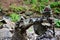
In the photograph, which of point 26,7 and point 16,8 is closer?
point 16,8

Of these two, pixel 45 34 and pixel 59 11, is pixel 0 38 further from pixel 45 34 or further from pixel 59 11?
pixel 59 11

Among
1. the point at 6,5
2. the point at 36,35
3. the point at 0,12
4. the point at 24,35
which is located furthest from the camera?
the point at 6,5

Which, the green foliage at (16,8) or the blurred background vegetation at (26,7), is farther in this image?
the green foliage at (16,8)

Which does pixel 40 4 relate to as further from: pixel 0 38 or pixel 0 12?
pixel 0 38

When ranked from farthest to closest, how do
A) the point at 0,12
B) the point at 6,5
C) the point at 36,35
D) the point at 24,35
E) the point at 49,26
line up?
the point at 6,5 < the point at 0,12 < the point at 36,35 < the point at 49,26 < the point at 24,35

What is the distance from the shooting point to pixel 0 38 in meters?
2.89

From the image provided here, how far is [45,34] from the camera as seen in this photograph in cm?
259

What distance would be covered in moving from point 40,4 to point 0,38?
10021 millimetres

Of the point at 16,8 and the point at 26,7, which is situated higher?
the point at 16,8

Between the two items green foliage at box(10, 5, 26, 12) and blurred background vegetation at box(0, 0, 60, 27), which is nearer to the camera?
blurred background vegetation at box(0, 0, 60, 27)

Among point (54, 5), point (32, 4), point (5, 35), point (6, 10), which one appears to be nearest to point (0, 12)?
point (6, 10)

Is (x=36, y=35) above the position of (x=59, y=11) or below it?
above

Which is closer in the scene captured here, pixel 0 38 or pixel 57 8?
pixel 0 38

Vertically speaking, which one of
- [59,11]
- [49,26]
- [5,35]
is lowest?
[59,11]
